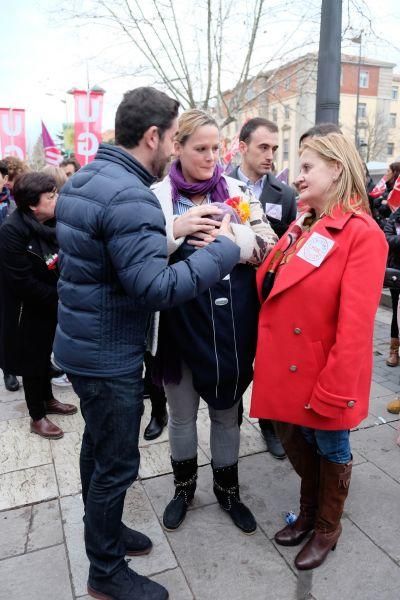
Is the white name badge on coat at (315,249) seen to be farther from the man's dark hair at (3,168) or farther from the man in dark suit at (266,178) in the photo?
the man's dark hair at (3,168)

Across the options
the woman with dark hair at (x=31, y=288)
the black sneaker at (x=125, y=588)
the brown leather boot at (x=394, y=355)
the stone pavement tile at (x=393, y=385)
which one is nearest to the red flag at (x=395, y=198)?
the brown leather boot at (x=394, y=355)

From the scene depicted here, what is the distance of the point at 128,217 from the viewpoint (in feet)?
5.04

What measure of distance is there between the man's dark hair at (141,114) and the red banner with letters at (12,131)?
9.26 metres

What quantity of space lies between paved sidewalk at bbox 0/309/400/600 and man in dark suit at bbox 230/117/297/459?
51 centimetres

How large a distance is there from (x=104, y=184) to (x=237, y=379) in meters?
1.11

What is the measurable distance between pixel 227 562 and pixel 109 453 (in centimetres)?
85

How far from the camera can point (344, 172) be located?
6.32 feet

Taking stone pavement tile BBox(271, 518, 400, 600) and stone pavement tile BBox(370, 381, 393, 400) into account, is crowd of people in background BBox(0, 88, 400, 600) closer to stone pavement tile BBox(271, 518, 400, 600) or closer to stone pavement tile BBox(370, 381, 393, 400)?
stone pavement tile BBox(271, 518, 400, 600)

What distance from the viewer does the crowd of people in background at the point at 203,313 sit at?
5.41 feet

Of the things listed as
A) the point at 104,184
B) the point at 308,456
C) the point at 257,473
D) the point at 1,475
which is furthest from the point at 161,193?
the point at 1,475

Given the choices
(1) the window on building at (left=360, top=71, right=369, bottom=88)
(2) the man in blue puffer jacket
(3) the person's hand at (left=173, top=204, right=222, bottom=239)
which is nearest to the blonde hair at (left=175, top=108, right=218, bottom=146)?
(2) the man in blue puffer jacket

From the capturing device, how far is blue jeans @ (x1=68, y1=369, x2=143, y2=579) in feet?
5.86

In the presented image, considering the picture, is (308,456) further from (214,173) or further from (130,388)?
(214,173)

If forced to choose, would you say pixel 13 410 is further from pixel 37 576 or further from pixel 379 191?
pixel 379 191
